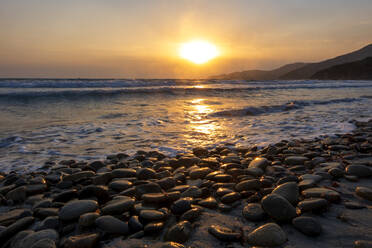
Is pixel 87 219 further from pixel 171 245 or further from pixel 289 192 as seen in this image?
pixel 289 192

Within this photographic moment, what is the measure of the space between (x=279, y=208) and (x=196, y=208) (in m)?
0.65

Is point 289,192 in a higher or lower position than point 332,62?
lower

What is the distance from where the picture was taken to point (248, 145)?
4320 mm

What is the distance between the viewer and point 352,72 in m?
51.8

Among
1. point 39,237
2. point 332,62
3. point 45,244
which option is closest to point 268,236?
point 45,244

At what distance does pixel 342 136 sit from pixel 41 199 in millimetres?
5104

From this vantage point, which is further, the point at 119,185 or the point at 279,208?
the point at 119,185

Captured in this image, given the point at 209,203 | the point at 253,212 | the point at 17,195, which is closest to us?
the point at 253,212

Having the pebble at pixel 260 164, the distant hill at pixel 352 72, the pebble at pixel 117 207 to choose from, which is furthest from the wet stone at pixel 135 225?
the distant hill at pixel 352 72

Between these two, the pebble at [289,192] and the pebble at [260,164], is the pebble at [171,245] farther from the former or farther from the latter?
the pebble at [260,164]

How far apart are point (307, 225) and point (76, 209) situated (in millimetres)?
1740

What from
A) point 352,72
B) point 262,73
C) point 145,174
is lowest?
point 145,174

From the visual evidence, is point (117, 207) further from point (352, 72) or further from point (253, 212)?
point (352, 72)

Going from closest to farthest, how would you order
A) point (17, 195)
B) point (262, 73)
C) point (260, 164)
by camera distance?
point (17, 195), point (260, 164), point (262, 73)
